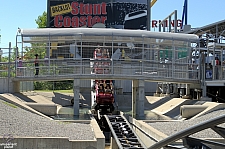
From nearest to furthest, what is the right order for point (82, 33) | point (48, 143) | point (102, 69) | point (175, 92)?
point (48, 143)
point (102, 69)
point (82, 33)
point (175, 92)

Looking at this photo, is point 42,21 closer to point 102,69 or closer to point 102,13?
point 102,13

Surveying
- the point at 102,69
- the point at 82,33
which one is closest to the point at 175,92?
the point at 102,69

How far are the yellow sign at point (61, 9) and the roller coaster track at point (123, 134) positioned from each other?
31.9 metres

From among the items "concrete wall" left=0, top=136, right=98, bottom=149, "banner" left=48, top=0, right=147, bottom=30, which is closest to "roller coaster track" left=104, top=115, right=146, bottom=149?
"concrete wall" left=0, top=136, right=98, bottom=149

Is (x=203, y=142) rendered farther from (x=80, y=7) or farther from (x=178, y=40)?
(x=80, y=7)

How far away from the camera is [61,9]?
50344 mm

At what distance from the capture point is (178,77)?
25.1 metres

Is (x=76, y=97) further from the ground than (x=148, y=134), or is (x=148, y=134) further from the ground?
(x=76, y=97)

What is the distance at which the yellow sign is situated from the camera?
1967 inches

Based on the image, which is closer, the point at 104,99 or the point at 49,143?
the point at 49,143

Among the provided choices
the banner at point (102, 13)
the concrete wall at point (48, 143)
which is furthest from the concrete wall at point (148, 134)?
the banner at point (102, 13)

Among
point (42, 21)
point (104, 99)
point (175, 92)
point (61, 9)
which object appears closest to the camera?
point (104, 99)

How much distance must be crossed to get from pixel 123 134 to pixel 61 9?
119ft

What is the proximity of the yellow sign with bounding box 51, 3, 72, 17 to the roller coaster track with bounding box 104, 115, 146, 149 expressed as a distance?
31931 millimetres
